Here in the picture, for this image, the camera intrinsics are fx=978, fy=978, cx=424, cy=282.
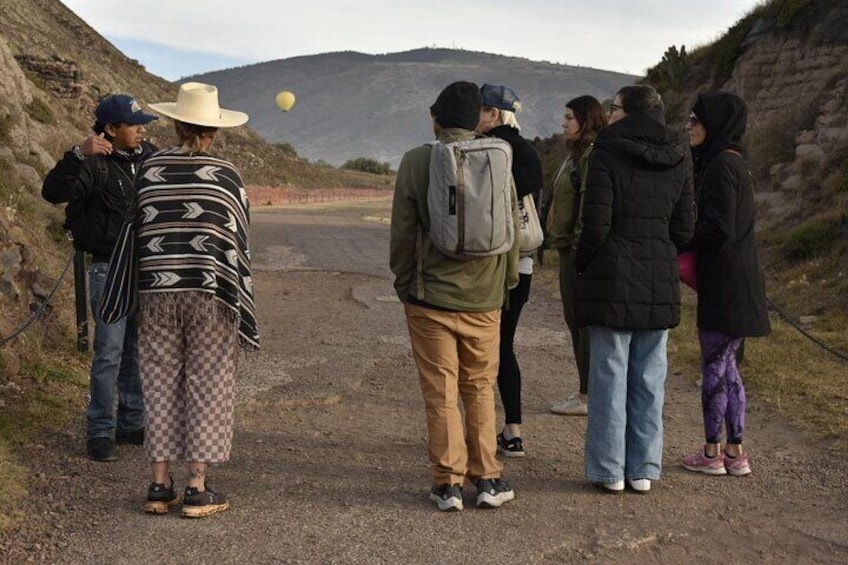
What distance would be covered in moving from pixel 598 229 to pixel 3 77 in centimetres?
1350

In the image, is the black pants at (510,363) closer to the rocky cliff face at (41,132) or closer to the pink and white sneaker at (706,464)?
the pink and white sneaker at (706,464)

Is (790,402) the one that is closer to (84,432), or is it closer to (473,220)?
(473,220)

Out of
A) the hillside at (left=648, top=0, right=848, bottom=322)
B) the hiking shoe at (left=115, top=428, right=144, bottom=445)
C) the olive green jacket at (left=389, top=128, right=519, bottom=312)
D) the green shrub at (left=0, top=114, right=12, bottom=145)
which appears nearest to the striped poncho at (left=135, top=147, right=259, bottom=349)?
the olive green jacket at (left=389, top=128, right=519, bottom=312)

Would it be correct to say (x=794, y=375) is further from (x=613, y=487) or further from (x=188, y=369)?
(x=188, y=369)

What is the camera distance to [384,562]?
408 centimetres

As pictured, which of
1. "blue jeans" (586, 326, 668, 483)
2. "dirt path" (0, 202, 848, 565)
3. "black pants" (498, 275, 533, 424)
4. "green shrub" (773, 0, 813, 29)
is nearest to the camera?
"dirt path" (0, 202, 848, 565)

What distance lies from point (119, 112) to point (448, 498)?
2.81 meters

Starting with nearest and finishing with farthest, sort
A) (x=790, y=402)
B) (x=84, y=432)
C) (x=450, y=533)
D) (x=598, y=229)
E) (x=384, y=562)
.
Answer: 1. (x=384, y=562)
2. (x=450, y=533)
3. (x=598, y=229)
4. (x=84, y=432)
5. (x=790, y=402)

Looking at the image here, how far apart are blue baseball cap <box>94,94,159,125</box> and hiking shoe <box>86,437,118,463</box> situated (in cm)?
178

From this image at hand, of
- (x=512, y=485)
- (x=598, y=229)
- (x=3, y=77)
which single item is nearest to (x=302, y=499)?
(x=512, y=485)

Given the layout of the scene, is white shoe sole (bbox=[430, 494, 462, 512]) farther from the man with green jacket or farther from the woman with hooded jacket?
the woman with hooded jacket

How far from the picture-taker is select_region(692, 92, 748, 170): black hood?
208 inches

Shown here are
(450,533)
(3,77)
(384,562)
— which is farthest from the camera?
(3,77)

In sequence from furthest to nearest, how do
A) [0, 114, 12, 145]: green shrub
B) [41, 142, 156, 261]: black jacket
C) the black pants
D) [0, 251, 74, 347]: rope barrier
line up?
1. [0, 114, 12, 145]: green shrub
2. [0, 251, 74, 347]: rope barrier
3. the black pants
4. [41, 142, 156, 261]: black jacket
